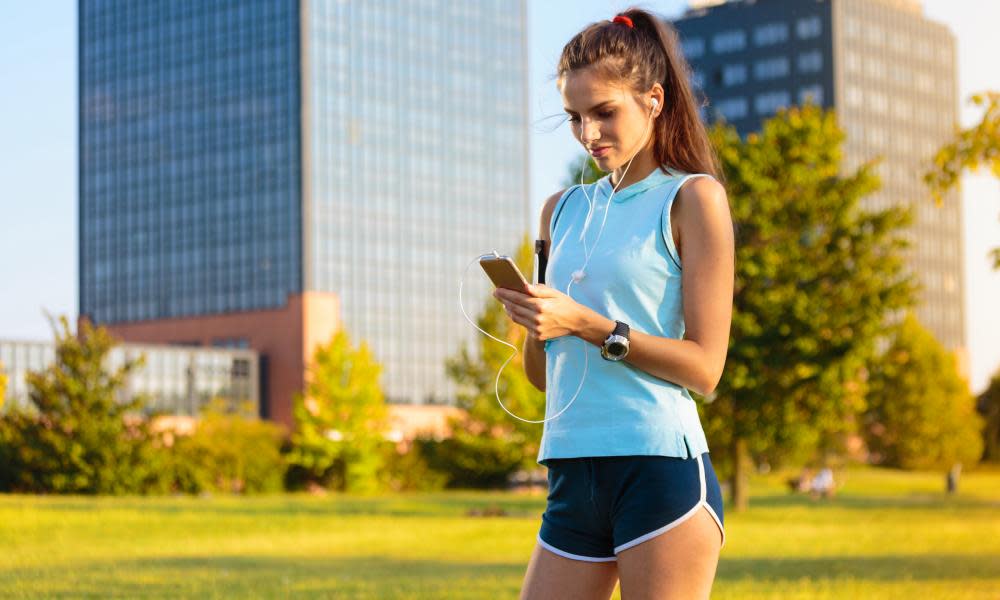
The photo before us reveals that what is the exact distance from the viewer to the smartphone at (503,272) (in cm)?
295

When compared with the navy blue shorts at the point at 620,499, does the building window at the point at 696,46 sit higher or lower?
higher

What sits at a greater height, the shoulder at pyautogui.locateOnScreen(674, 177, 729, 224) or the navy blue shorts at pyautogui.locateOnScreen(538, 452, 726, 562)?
the shoulder at pyautogui.locateOnScreen(674, 177, 729, 224)

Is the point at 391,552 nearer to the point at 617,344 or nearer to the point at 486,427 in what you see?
the point at 617,344

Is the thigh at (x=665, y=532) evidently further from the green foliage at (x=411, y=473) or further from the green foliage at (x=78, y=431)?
the green foliage at (x=411, y=473)

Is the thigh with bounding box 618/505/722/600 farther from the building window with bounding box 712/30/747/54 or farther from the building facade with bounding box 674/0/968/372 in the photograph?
the building window with bounding box 712/30/747/54

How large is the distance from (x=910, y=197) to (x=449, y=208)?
174 feet

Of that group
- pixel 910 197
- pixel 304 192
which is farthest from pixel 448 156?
pixel 910 197

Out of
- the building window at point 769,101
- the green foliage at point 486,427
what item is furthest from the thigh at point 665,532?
the building window at point 769,101

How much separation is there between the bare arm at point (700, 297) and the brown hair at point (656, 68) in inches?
6.9

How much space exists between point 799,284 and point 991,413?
65.9 metres

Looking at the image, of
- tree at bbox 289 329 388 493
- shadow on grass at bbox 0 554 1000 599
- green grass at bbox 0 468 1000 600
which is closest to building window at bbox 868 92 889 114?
tree at bbox 289 329 388 493

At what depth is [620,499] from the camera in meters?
3.17

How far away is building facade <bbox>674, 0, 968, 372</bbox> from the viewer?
13838cm

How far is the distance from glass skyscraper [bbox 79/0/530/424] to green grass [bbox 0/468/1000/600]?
7093cm
